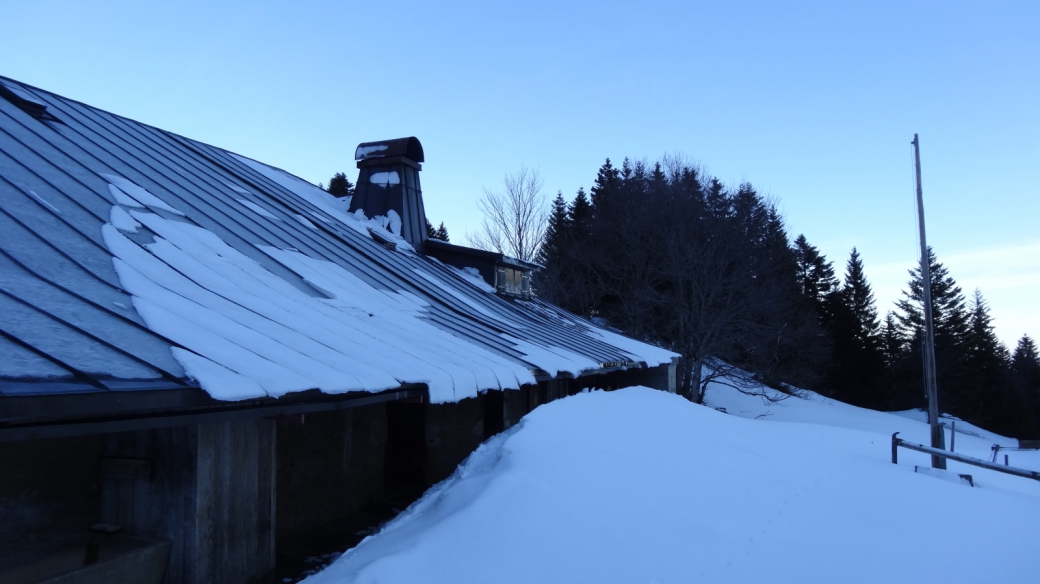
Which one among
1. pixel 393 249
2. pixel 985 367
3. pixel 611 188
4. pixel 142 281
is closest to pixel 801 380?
pixel 611 188

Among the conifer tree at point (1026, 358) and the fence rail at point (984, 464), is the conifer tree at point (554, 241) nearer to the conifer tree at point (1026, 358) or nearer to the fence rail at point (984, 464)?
the fence rail at point (984, 464)

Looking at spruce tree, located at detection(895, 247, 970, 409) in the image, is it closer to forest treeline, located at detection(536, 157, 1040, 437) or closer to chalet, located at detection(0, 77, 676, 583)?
forest treeline, located at detection(536, 157, 1040, 437)

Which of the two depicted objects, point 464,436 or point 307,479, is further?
point 464,436

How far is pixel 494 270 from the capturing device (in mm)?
13328

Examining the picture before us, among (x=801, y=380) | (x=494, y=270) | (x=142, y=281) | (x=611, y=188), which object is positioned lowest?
(x=801, y=380)

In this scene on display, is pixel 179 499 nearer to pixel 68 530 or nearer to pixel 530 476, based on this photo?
pixel 68 530

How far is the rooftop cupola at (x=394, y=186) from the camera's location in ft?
45.4

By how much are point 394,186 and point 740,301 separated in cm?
1732

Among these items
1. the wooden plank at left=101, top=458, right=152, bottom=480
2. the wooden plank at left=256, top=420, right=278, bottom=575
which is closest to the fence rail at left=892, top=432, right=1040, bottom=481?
the wooden plank at left=256, top=420, right=278, bottom=575

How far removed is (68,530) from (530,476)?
3080 mm

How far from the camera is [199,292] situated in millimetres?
5023

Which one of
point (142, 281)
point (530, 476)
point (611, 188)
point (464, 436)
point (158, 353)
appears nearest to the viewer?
point (158, 353)

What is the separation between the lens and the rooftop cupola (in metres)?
13.9

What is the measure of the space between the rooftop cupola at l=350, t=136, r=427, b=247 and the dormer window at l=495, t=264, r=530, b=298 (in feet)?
6.55
